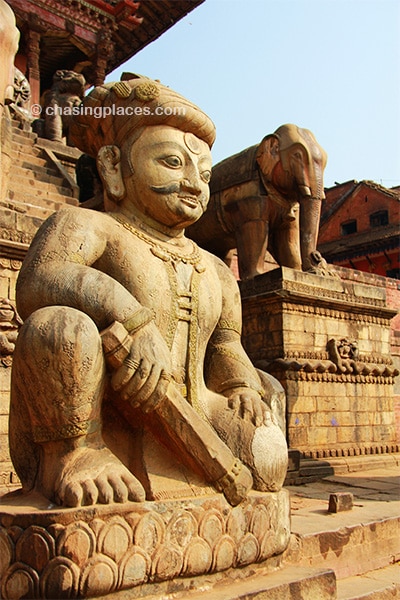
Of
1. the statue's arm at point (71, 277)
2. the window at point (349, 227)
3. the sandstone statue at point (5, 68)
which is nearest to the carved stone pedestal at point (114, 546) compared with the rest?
the statue's arm at point (71, 277)

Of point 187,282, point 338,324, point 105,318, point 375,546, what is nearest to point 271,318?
point 338,324

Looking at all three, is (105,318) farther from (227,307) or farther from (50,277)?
(227,307)

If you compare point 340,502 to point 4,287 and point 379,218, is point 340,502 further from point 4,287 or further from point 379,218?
point 379,218

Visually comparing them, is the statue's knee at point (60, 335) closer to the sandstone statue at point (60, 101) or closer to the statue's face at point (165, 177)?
the statue's face at point (165, 177)

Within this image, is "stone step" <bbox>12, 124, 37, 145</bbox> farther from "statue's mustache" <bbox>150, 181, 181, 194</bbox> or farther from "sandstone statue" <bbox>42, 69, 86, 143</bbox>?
"statue's mustache" <bbox>150, 181, 181, 194</bbox>

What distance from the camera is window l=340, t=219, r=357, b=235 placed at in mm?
25516

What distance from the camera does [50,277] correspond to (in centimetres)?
275

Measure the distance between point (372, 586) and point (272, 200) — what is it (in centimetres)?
564

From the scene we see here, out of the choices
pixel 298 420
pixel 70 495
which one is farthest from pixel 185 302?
pixel 298 420

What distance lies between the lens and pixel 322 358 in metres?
8.02

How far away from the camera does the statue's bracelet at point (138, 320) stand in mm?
2719

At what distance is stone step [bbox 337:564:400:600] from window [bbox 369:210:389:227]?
71.5 ft

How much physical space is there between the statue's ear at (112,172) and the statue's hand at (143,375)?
0.87m

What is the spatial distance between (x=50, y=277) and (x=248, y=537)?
54.9 inches
